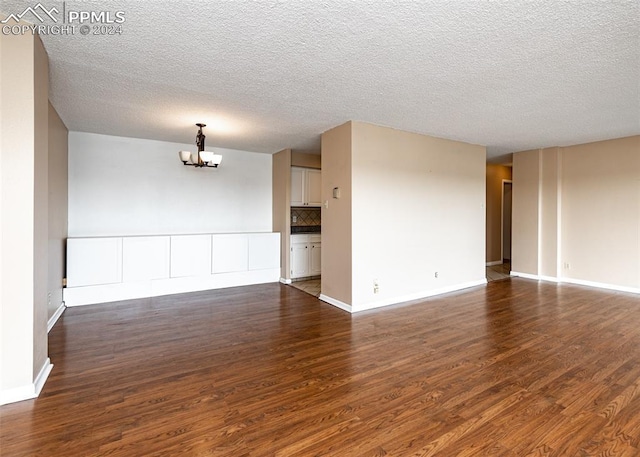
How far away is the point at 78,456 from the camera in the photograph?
1681 mm

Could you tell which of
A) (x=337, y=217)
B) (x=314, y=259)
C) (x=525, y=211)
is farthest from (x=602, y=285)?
(x=314, y=259)

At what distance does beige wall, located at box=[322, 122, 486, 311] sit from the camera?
4312mm

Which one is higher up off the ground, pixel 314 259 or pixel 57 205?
pixel 57 205

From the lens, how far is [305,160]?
6.39 meters

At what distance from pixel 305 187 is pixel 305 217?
2.67 feet

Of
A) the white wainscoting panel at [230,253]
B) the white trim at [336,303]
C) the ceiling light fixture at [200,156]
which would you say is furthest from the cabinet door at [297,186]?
the white trim at [336,303]

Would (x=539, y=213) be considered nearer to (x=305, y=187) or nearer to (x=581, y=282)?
(x=581, y=282)

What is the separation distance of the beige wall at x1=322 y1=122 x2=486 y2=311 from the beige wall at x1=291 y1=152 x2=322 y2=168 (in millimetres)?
1492

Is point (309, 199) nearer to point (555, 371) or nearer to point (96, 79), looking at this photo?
point (96, 79)

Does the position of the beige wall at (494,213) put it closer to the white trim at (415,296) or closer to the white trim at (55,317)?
the white trim at (415,296)

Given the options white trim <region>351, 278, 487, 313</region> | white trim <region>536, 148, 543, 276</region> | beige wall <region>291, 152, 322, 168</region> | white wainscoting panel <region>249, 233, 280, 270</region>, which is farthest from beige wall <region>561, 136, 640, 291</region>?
white wainscoting panel <region>249, 233, 280, 270</region>

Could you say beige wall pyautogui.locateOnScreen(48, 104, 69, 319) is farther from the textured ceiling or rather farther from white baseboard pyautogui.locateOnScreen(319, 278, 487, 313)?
white baseboard pyautogui.locateOnScreen(319, 278, 487, 313)

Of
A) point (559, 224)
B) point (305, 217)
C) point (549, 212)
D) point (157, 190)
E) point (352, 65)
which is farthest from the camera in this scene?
point (305, 217)

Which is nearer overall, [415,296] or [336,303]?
[336,303]
